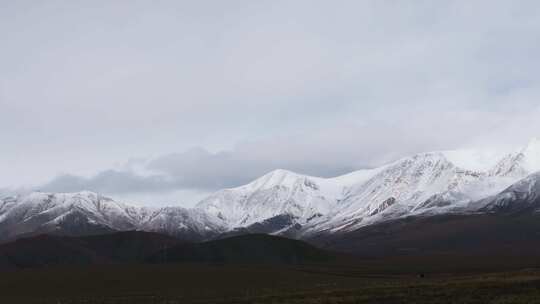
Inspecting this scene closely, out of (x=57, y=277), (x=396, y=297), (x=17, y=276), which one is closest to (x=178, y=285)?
(x=57, y=277)

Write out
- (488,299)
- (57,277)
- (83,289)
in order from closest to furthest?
(488,299), (83,289), (57,277)

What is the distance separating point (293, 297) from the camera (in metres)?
74.8

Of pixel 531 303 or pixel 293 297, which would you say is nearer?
pixel 531 303

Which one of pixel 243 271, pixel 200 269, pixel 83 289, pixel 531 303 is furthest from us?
pixel 200 269

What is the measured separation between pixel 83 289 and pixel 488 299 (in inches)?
2975

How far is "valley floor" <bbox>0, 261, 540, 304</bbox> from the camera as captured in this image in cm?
6688

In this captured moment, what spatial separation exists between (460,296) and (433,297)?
7.96 ft

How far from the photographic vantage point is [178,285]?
398 feet

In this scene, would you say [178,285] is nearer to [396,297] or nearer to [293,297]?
[293,297]

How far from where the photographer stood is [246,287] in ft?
357

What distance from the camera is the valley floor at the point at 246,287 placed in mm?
66875

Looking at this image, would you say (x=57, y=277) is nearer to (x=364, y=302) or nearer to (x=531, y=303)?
(x=364, y=302)

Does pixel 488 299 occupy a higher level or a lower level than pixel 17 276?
lower

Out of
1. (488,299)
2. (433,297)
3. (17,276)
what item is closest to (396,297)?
(433,297)
